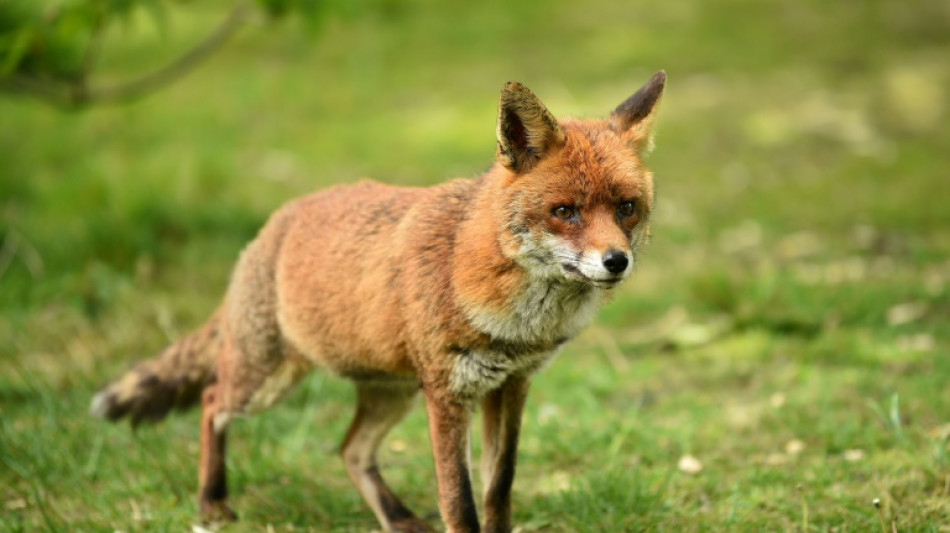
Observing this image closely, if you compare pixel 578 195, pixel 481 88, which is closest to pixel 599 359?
pixel 578 195

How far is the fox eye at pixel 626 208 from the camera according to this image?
435cm

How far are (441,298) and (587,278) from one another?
712 mm

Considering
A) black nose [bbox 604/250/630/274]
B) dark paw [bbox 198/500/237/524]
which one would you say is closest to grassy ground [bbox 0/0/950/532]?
dark paw [bbox 198/500/237/524]

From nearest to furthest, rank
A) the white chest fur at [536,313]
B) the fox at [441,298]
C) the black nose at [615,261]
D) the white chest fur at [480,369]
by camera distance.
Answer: the black nose at [615,261] → the fox at [441,298] → the white chest fur at [536,313] → the white chest fur at [480,369]

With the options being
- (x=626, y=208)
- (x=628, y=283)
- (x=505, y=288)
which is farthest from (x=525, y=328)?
(x=628, y=283)

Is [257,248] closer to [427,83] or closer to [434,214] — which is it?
[434,214]

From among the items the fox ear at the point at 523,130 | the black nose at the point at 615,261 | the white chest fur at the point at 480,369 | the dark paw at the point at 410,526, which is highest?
the fox ear at the point at 523,130

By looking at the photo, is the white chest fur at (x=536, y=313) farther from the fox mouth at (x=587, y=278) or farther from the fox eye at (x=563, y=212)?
the fox eye at (x=563, y=212)

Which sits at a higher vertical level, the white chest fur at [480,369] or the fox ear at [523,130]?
the fox ear at [523,130]

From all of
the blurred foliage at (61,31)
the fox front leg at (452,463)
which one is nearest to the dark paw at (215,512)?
the fox front leg at (452,463)

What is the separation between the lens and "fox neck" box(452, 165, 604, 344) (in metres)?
4.42

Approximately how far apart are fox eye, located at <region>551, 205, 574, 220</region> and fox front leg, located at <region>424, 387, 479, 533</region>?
0.92 m

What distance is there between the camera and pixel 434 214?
15.8 ft

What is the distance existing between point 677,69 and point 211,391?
9195mm
